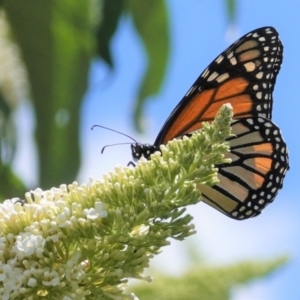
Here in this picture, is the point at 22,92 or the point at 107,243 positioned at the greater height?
the point at 22,92

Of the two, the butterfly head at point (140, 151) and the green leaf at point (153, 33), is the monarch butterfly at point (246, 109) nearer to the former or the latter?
the butterfly head at point (140, 151)

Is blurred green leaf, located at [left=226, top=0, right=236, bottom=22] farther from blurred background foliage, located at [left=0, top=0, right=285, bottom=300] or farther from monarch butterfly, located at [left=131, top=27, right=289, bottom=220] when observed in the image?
monarch butterfly, located at [left=131, top=27, right=289, bottom=220]

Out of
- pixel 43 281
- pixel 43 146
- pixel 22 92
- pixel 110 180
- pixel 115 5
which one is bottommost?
pixel 43 281

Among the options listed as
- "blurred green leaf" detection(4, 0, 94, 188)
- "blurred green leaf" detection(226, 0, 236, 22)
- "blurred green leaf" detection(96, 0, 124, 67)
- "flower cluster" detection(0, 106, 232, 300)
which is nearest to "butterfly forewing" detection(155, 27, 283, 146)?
"blurred green leaf" detection(96, 0, 124, 67)

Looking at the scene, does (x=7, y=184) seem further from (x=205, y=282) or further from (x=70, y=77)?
(x=205, y=282)

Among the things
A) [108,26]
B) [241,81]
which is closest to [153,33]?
[108,26]

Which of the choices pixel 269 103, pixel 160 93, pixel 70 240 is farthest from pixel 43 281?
pixel 160 93

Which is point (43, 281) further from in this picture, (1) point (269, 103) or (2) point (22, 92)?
(2) point (22, 92)
